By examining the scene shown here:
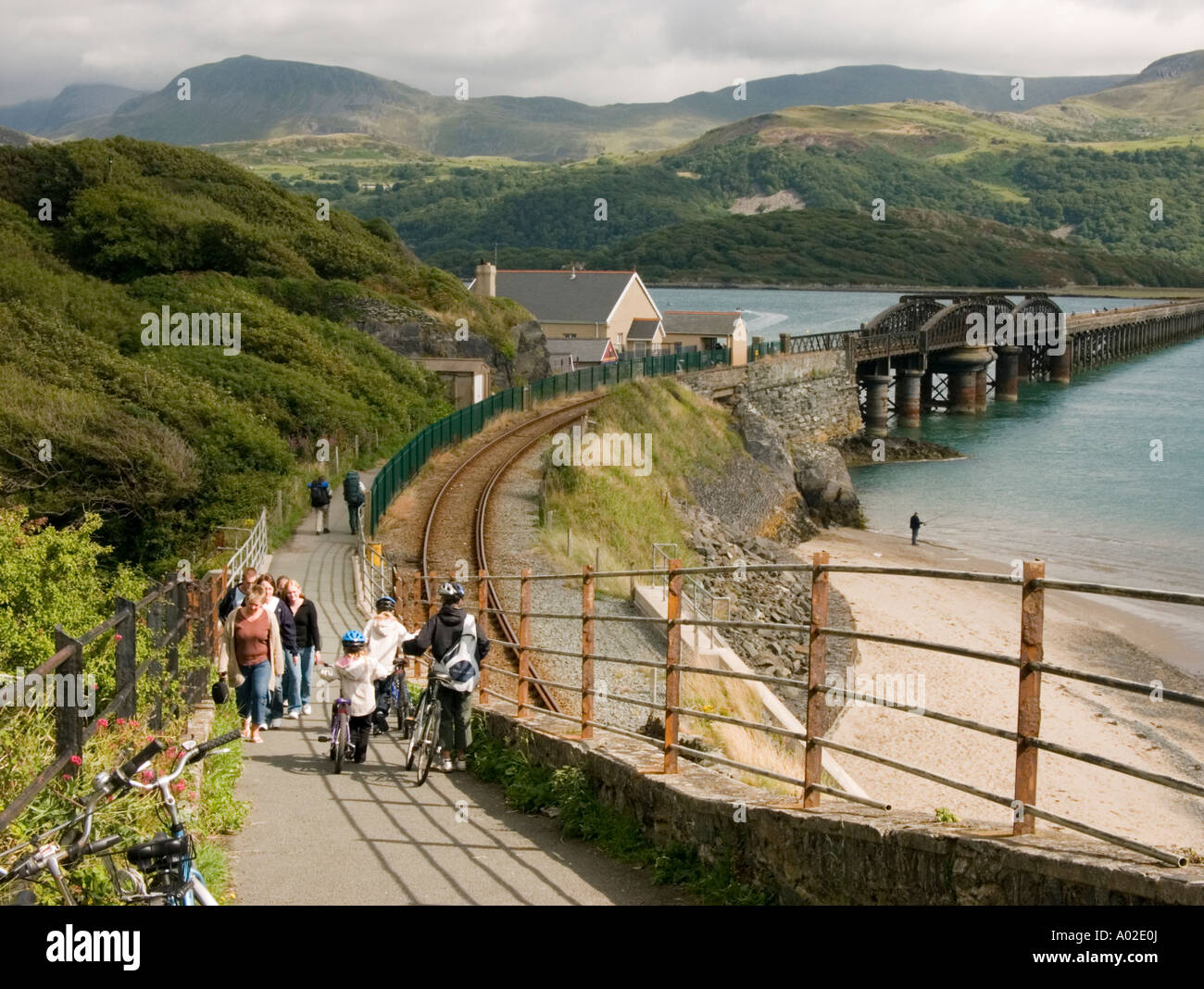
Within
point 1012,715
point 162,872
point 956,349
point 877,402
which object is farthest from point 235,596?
point 956,349

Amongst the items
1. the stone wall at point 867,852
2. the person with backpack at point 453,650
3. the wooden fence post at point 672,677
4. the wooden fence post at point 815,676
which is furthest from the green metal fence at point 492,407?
the wooden fence post at point 815,676

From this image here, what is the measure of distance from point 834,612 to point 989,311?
247 feet

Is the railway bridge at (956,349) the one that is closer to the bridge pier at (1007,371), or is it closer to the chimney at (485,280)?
the bridge pier at (1007,371)

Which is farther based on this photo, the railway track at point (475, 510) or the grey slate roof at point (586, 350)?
the grey slate roof at point (586, 350)

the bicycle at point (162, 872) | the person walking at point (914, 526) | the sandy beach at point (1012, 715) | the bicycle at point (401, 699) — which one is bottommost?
the sandy beach at point (1012, 715)

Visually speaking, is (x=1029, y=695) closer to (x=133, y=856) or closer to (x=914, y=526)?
(x=133, y=856)

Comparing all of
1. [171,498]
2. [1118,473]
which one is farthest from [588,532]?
[1118,473]

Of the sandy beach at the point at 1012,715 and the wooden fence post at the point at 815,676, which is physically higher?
the wooden fence post at the point at 815,676

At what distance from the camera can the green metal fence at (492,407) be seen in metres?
34.7

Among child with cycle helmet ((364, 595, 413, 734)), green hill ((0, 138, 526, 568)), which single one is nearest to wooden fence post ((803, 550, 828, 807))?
child with cycle helmet ((364, 595, 413, 734))

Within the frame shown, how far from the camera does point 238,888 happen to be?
282 inches

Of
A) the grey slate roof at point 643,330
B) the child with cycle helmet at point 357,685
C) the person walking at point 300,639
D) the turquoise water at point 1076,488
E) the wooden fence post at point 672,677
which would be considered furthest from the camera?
the grey slate roof at point 643,330

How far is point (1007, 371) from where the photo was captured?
102875 millimetres

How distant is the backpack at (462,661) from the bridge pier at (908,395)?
→ 8173 centimetres
